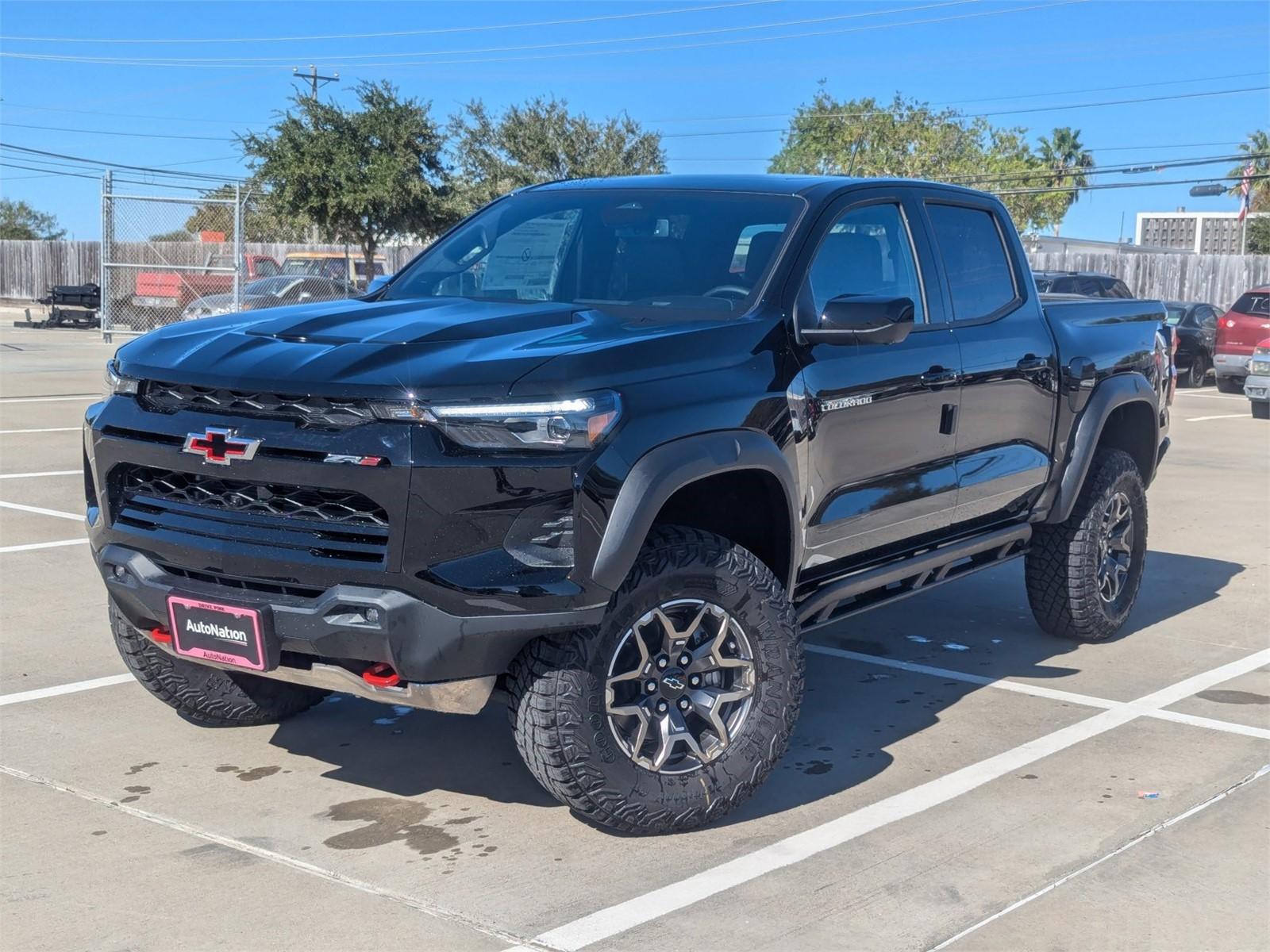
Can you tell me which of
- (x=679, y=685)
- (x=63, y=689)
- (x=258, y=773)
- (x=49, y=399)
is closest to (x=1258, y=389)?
(x=49, y=399)

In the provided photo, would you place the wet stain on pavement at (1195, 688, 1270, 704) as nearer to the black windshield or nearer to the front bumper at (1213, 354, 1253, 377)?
the black windshield

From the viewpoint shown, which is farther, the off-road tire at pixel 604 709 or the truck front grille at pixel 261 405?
the off-road tire at pixel 604 709

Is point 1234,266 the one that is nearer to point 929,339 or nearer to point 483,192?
point 483,192

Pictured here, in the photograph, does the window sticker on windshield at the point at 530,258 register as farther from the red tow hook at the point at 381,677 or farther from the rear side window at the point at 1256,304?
the rear side window at the point at 1256,304

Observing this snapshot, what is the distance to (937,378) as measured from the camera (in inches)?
218

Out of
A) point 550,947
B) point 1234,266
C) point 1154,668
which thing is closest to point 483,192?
point 1234,266

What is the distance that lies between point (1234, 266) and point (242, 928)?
38.5m

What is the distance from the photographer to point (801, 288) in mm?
4977

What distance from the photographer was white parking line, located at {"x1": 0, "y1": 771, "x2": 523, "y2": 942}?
3.81 meters

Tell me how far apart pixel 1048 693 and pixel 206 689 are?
336cm

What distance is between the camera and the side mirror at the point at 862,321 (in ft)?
15.7

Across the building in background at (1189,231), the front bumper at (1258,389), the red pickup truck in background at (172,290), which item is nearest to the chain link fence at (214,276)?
the red pickup truck in background at (172,290)

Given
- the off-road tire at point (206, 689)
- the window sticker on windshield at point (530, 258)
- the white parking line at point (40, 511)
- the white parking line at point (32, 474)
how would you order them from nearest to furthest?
1. the off-road tire at point (206, 689)
2. the window sticker on windshield at point (530, 258)
3. the white parking line at point (40, 511)
4. the white parking line at point (32, 474)

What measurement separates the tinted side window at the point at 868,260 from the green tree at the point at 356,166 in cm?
2510
